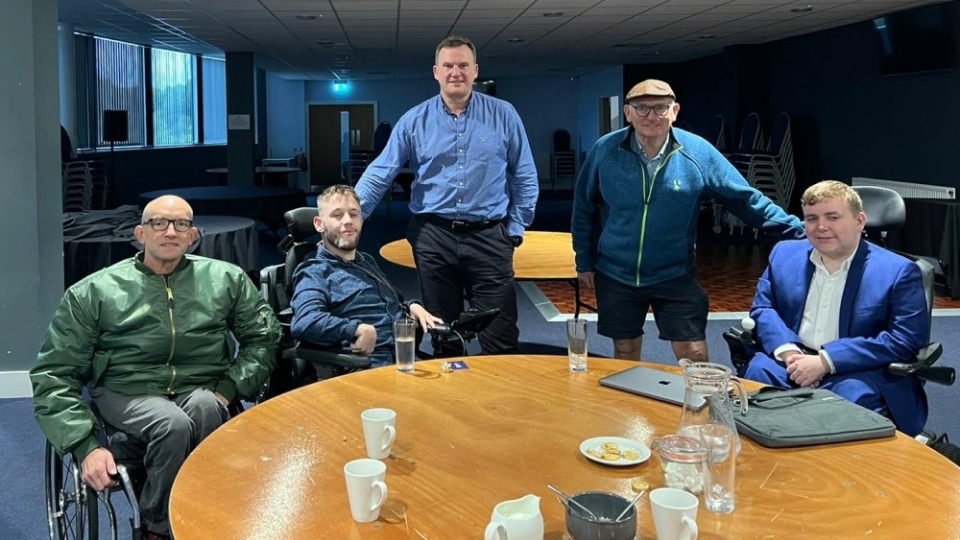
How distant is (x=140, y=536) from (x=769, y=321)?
75.1 inches

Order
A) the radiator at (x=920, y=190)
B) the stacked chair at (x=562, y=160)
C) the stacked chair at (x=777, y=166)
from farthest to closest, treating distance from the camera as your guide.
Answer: the stacked chair at (x=562, y=160) → the stacked chair at (x=777, y=166) → the radiator at (x=920, y=190)

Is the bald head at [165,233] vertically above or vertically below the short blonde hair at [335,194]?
below

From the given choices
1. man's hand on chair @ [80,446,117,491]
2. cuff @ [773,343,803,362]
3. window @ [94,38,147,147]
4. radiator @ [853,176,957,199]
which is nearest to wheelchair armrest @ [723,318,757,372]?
cuff @ [773,343,803,362]

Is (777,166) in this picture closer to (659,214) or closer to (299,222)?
(659,214)

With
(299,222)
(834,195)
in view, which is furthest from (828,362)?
(299,222)

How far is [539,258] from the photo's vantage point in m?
4.67

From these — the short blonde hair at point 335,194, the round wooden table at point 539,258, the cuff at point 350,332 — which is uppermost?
the short blonde hair at point 335,194

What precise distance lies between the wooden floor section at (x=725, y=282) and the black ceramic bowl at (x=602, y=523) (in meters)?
4.05

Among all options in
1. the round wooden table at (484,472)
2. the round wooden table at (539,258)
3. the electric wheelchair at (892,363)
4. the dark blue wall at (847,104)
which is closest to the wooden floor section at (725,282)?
the round wooden table at (539,258)

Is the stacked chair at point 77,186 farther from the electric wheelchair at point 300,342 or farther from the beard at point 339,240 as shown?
the beard at point 339,240

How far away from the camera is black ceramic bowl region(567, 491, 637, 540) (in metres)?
1.23

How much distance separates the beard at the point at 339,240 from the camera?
285 centimetres

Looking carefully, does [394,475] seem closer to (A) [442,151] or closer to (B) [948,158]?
(A) [442,151]

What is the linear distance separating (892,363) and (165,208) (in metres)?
2.14
